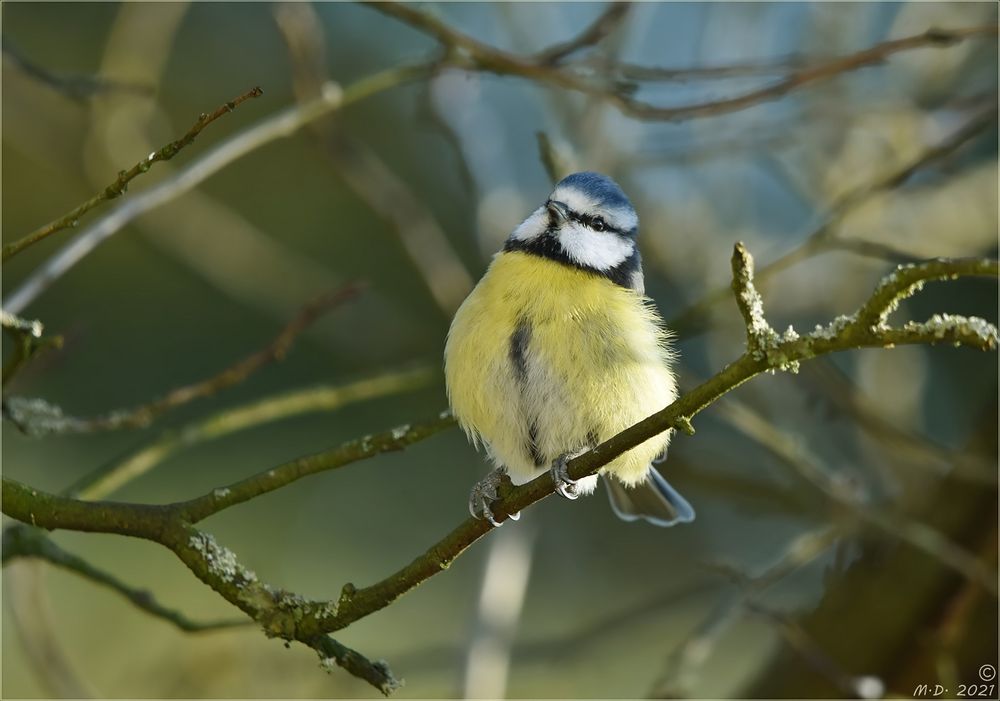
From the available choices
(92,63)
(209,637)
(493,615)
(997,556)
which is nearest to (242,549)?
(209,637)

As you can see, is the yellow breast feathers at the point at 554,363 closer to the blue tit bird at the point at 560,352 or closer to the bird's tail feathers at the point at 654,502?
the blue tit bird at the point at 560,352

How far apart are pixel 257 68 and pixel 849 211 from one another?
12.5ft

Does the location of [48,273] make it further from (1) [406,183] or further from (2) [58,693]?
(1) [406,183]

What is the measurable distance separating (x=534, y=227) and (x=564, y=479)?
113 cm

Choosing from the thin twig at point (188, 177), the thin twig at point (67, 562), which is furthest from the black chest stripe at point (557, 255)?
the thin twig at point (67, 562)

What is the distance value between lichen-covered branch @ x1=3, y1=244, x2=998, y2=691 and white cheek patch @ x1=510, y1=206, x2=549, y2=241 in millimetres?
1020

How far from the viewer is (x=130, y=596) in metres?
2.08

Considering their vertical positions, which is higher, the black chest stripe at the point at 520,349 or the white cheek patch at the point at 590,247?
the white cheek patch at the point at 590,247

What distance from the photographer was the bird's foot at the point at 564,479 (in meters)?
1.74

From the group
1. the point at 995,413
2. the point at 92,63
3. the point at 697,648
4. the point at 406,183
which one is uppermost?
the point at 92,63

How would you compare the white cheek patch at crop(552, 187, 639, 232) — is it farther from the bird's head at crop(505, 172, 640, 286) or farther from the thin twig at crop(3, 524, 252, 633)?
the thin twig at crop(3, 524, 252, 633)

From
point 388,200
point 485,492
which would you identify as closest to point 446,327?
point 388,200

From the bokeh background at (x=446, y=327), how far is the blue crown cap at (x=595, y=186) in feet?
0.92

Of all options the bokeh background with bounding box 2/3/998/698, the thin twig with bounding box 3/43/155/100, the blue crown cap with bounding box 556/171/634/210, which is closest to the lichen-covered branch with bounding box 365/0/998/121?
the bokeh background with bounding box 2/3/998/698
